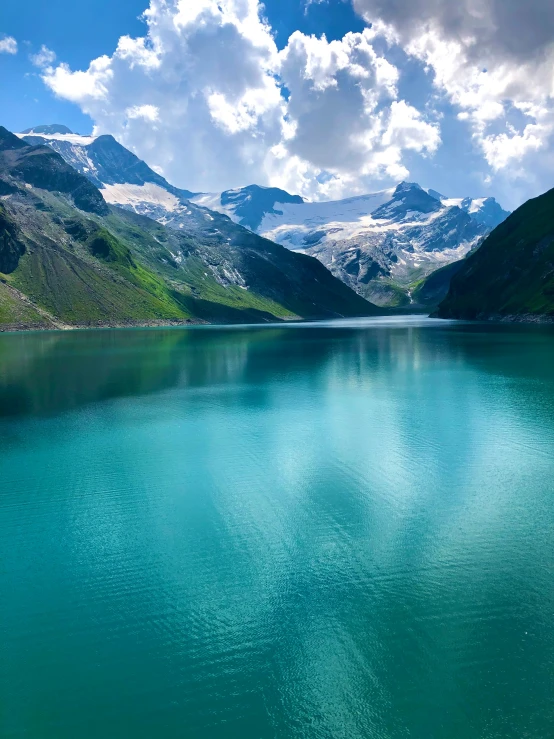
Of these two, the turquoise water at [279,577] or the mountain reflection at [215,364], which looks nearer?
the turquoise water at [279,577]

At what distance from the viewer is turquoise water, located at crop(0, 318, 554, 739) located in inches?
748

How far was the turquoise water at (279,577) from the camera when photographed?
19000mm

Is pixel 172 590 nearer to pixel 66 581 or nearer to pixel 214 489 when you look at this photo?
pixel 66 581

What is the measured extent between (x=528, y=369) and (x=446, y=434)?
51805 mm

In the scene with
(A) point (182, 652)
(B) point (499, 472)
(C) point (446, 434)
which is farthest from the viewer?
(C) point (446, 434)

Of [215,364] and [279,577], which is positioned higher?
[215,364]

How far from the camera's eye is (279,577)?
27.5 metres

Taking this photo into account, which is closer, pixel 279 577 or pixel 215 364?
pixel 279 577

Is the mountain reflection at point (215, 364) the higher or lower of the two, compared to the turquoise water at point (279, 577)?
higher

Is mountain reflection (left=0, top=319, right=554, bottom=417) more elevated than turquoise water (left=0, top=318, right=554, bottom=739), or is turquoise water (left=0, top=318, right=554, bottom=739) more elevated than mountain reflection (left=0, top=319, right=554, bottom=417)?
mountain reflection (left=0, top=319, right=554, bottom=417)

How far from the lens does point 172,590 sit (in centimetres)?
2645

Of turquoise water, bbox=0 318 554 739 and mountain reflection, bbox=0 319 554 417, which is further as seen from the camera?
mountain reflection, bbox=0 319 554 417

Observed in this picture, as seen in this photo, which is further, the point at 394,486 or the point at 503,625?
the point at 394,486

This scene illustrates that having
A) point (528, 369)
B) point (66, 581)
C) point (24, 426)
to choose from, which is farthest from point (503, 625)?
point (528, 369)
